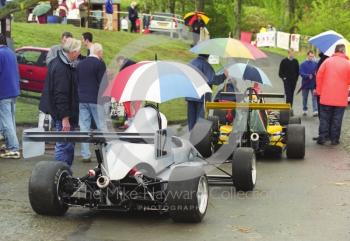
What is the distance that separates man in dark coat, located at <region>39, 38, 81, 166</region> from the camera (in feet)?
30.3

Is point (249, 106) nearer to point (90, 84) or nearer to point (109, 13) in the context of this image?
point (90, 84)

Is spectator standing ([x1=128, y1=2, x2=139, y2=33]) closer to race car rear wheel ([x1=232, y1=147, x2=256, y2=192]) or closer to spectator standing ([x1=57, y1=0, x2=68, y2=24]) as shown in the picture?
spectator standing ([x1=57, y1=0, x2=68, y2=24])

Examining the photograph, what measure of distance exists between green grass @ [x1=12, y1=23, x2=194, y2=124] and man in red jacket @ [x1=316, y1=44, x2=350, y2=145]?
3.45m

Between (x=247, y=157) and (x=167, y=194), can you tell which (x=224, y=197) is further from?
(x=167, y=194)

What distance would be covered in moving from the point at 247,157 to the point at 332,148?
505 centimetres

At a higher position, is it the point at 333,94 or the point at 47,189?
the point at 333,94

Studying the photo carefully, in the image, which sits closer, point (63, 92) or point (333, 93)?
point (63, 92)

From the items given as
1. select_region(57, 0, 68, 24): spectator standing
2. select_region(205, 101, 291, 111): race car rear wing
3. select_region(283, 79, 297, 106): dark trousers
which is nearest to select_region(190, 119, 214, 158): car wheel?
select_region(205, 101, 291, 111): race car rear wing

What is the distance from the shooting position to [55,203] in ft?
24.5

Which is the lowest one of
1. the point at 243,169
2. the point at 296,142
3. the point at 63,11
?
the point at 296,142

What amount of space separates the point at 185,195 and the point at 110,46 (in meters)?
23.6

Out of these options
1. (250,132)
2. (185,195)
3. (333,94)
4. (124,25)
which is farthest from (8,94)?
(124,25)

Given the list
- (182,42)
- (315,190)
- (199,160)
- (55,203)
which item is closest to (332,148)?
(315,190)

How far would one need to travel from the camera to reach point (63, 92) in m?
9.25
